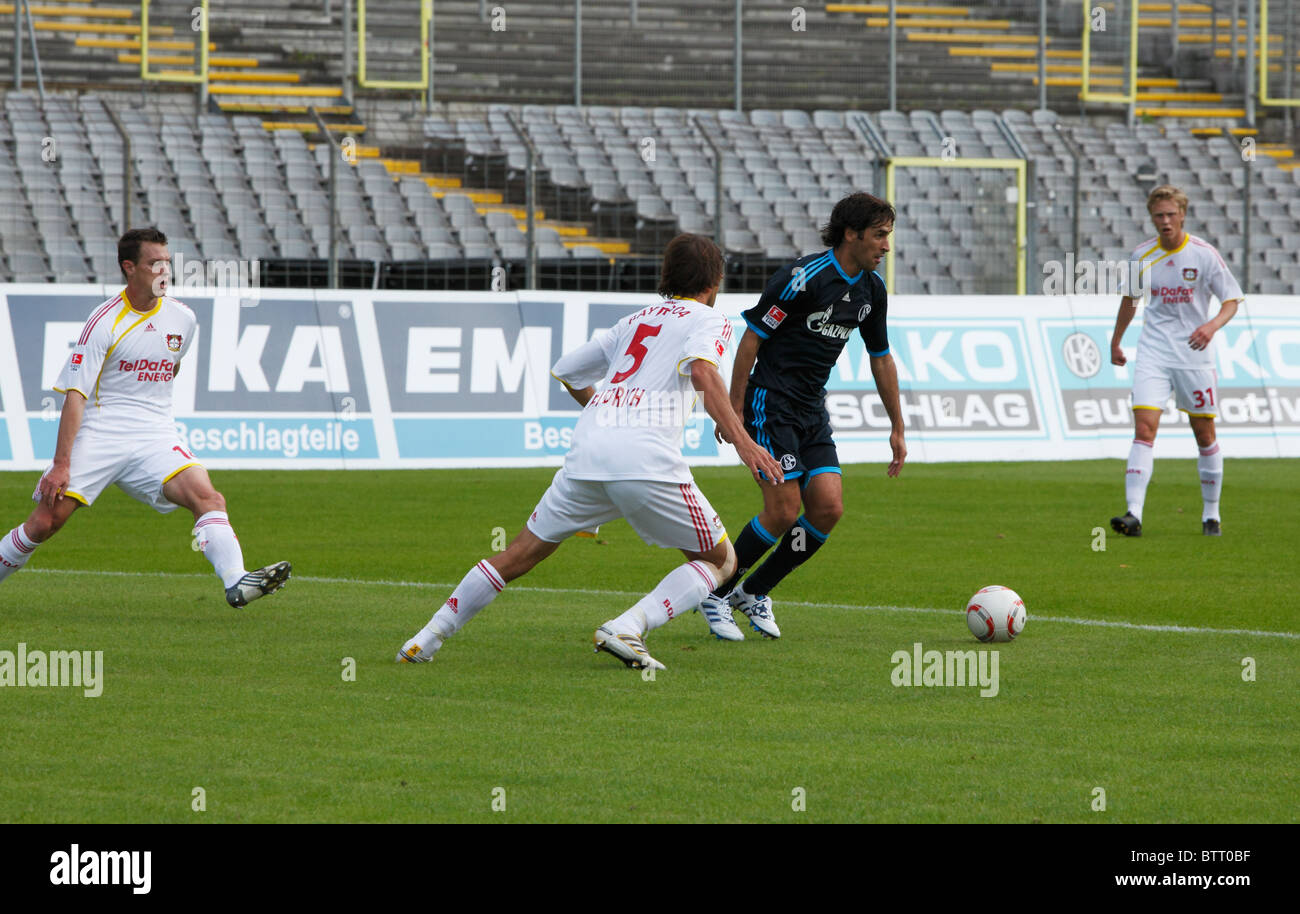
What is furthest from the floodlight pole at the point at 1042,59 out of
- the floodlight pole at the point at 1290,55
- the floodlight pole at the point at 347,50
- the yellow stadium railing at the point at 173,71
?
the yellow stadium railing at the point at 173,71

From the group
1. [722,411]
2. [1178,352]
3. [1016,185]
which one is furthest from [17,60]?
[722,411]

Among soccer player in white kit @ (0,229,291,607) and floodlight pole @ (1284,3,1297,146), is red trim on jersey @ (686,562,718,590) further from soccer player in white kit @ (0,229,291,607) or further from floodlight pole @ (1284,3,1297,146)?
floodlight pole @ (1284,3,1297,146)

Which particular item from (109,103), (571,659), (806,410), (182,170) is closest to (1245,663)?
(806,410)

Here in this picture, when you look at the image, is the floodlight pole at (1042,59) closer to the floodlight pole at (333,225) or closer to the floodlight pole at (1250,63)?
the floodlight pole at (1250,63)

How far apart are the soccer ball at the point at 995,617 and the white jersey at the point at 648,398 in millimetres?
1753

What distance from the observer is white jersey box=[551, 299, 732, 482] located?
6840mm

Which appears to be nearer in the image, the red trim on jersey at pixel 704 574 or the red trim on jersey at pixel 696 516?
the red trim on jersey at pixel 696 516

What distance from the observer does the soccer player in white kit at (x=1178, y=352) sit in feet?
42.5

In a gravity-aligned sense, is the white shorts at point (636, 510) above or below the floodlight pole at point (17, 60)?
below

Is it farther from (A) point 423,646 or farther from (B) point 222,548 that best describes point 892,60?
(A) point 423,646

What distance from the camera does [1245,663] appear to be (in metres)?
7.37

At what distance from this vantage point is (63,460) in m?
8.36

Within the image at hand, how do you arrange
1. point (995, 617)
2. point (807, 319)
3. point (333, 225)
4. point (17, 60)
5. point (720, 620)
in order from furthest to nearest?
point (17, 60)
point (333, 225)
point (807, 319)
point (720, 620)
point (995, 617)

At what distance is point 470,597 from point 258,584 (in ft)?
5.32
